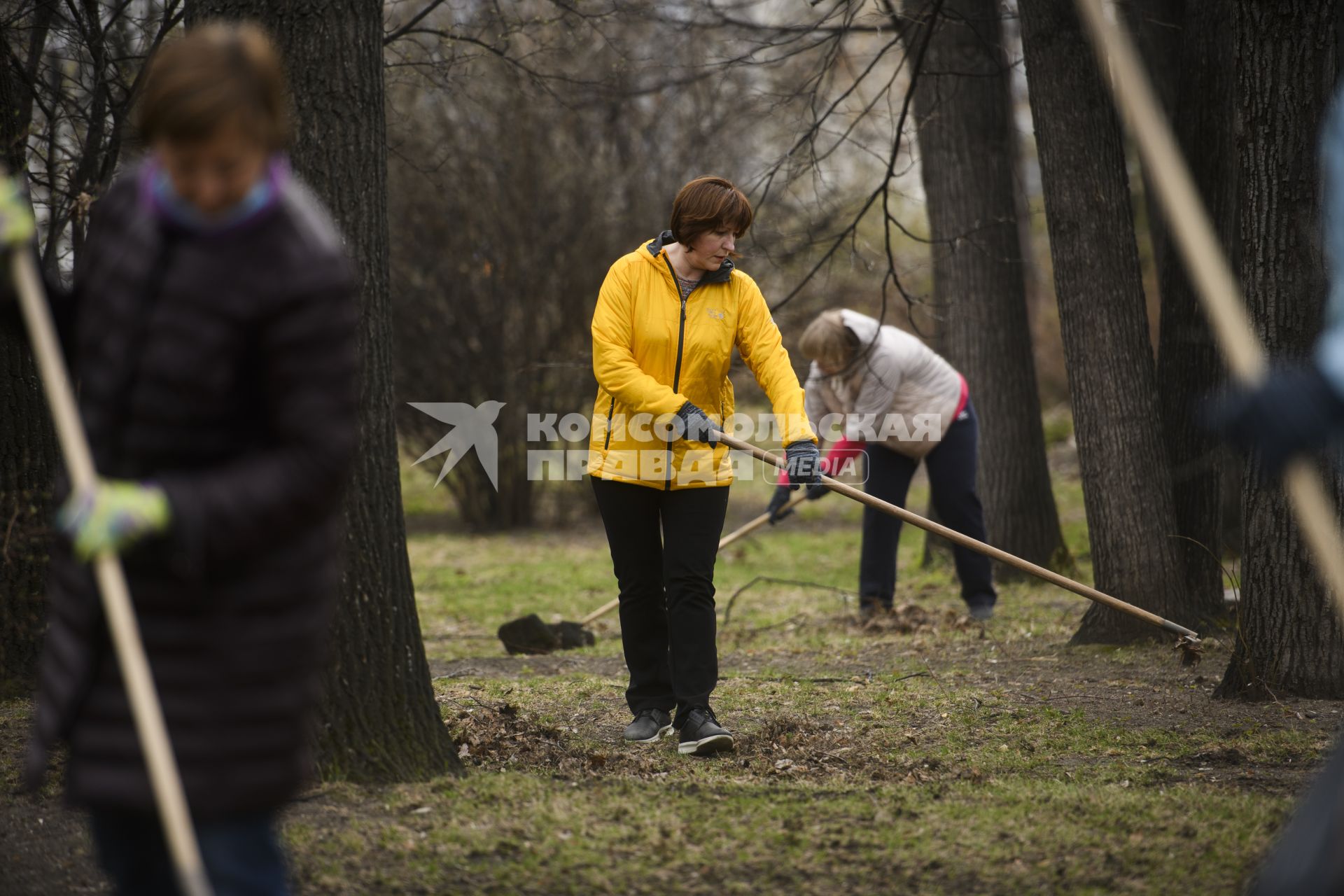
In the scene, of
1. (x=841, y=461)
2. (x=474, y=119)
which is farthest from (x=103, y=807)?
(x=474, y=119)

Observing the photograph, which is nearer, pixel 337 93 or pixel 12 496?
Result: pixel 337 93

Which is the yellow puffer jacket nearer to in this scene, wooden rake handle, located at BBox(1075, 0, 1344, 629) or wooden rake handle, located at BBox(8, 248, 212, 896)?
wooden rake handle, located at BBox(1075, 0, 1344, 629)

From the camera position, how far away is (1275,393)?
81.3 inches

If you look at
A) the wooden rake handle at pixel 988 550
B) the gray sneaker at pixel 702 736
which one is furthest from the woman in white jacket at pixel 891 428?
the gray sneaker at pixel 702 736

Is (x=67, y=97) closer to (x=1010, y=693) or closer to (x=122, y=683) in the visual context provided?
(x=122, y=683)

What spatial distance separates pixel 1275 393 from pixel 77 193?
452 cm

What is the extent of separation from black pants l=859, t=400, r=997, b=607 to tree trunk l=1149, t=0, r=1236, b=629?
1.17m

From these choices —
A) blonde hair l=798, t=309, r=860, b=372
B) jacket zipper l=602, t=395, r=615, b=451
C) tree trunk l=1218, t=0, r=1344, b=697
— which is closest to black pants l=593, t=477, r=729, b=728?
jacket zipper l=602, t=395, r=615, b=451

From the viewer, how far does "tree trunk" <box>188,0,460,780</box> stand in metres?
3.58

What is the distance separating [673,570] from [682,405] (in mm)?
578

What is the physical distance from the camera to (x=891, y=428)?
7000 millimetres

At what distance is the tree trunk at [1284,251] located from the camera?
440 centimetres

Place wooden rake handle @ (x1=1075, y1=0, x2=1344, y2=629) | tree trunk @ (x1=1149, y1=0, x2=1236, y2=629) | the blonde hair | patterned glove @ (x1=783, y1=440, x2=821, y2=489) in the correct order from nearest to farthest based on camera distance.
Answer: wooden rake handle @ (x1=1075, y1=0, x2=1344, y2=629)
patterned glove @ (x1=783, y1=440, x2=821, y2=489)
tree trunk @ (x1=1149, y1=0, x2=1236, y2=629)
the blonde hair

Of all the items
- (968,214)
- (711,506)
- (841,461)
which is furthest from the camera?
(968,214)
